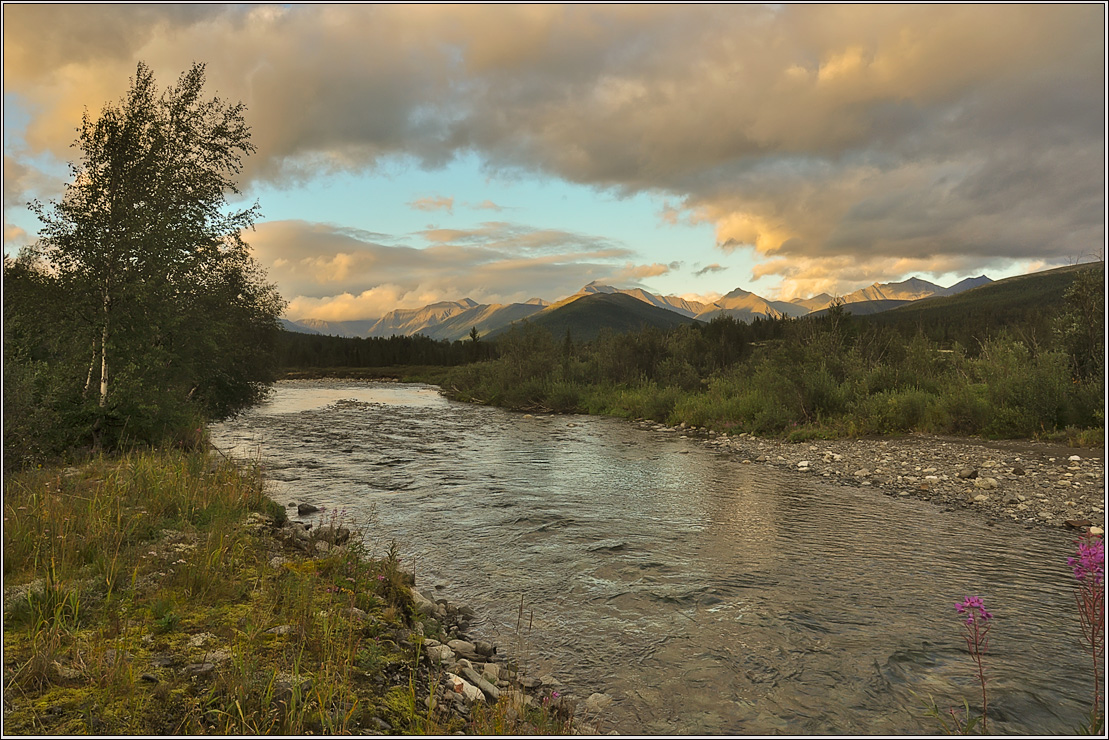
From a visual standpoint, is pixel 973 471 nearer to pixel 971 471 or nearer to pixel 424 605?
pixel 971 471

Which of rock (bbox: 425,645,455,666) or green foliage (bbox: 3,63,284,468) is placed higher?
green foliage (bbox: 3,63,284,468)

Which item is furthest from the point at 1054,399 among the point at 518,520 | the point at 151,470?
the point at 151,470

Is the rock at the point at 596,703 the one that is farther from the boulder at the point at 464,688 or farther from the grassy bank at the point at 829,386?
the grassy bank at the point at 829,386

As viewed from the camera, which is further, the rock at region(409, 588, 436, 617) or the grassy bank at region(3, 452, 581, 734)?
the rock at region(409, 588, 436, 617)

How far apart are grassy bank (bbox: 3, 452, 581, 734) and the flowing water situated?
59.0 inches

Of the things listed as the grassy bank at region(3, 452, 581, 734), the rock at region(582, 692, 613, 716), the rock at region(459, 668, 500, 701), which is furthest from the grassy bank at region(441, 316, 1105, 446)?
the grassy bank at region(3, 452, 581, 734)

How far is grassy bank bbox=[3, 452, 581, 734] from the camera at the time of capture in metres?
4.23

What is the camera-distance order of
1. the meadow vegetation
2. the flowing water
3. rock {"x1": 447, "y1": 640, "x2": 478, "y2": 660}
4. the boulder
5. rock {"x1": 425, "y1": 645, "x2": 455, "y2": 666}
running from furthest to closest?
the meadow vegetation → rock {"x1": 447, "y1": 640, "x2": 478, "y2": 660} → rock {"x1": 425, "y1": 645, "x2": 455, "y2": 666} → the flowing water → the boulder

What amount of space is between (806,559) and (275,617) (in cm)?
752

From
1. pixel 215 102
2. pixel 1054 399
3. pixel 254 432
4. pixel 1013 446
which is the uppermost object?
pixel 215 102

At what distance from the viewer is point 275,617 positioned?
229 inches

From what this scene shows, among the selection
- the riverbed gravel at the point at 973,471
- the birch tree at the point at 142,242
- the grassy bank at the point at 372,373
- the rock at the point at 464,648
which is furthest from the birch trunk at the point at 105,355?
the grassy bank at the point at 372,373

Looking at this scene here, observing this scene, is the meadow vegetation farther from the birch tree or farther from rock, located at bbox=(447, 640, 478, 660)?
the birch tree

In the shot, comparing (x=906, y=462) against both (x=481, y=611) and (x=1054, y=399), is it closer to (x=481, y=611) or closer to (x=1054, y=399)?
(x=1054, y=399)
